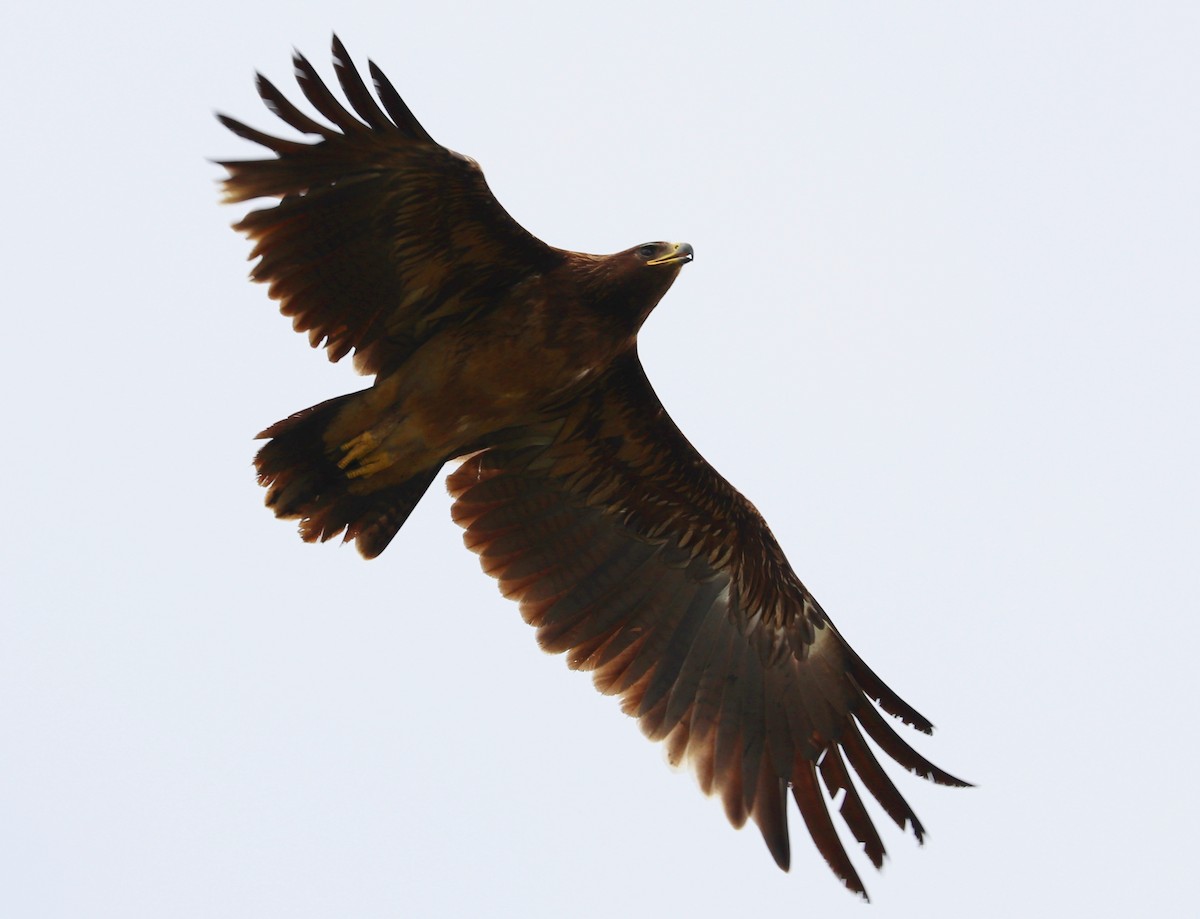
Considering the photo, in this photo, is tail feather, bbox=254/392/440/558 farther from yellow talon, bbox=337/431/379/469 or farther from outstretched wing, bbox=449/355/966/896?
outstretched wing, bbox=449/355/966/896

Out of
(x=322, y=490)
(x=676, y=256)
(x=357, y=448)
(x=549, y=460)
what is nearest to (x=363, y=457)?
(x=357, y=448)

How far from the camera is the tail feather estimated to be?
367 inches

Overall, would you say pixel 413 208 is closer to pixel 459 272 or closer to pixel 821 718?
pixel 459 272

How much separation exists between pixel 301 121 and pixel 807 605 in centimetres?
457

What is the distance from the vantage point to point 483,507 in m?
10.3

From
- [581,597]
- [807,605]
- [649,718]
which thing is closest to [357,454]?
[581,597]

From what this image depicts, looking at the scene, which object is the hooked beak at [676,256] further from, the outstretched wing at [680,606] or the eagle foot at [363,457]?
the eagle foot at [363,457]

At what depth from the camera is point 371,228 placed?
29.5 feet

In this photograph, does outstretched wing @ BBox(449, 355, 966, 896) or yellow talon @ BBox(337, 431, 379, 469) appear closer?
yellow talon @ BBox(337, 431, 379, 469)

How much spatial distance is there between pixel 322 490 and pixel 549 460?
1.57 meters

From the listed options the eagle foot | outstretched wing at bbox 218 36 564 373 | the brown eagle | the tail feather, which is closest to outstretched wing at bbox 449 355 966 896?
the brown eagle

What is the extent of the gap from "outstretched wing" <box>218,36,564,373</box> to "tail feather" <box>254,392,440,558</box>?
0.50 meters

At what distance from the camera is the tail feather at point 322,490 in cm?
932

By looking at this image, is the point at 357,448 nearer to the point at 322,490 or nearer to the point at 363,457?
the point at 363,457
